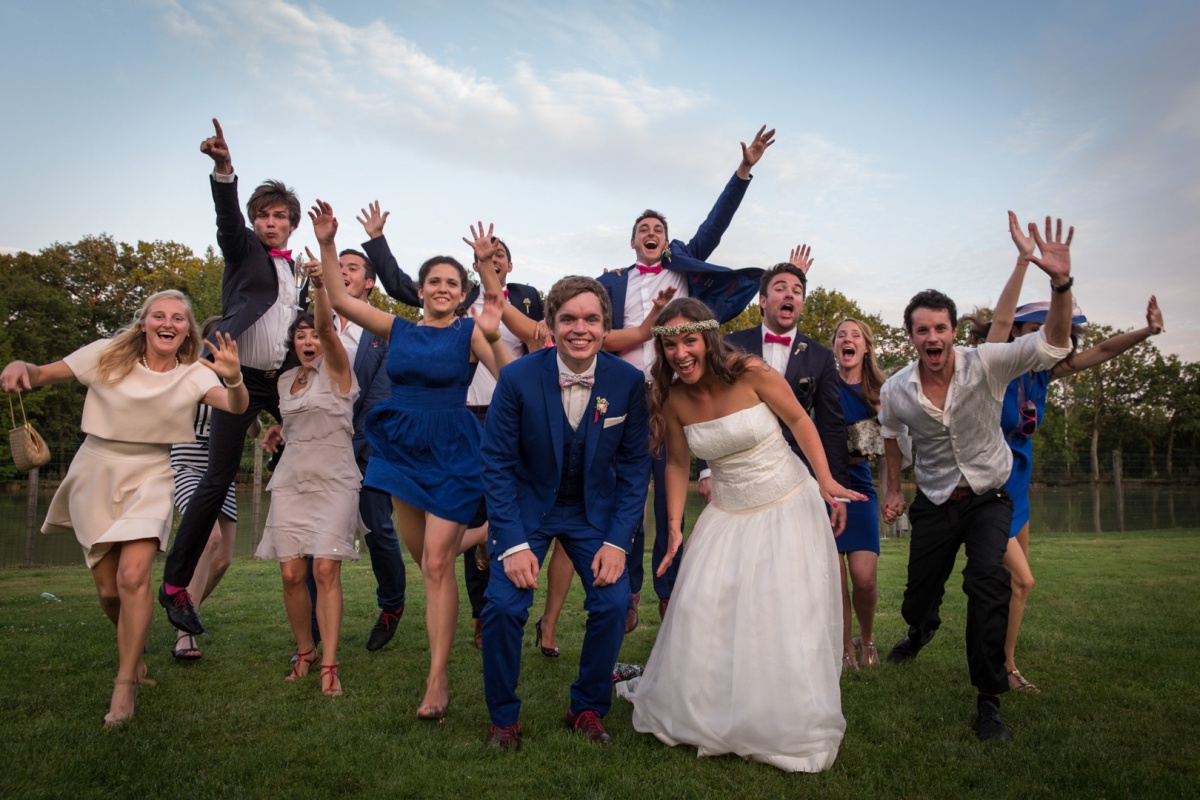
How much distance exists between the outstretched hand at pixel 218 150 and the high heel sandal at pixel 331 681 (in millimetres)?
3354

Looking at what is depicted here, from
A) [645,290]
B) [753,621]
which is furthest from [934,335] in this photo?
[645,290]

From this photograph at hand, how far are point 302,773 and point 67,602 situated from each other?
21.4ft

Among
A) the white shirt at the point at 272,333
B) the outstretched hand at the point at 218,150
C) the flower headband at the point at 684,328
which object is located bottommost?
the flower headband at the point at 684,328

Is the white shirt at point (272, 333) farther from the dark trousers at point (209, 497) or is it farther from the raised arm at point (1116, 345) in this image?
the raised arm at point (1116, 345)

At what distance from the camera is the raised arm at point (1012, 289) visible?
476cm

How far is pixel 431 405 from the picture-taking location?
5316mm

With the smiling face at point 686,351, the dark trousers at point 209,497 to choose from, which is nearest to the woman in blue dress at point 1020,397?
the smiling face at point 686,351

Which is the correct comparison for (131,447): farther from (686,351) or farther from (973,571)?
(973,571)

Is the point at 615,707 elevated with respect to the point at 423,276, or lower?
lower

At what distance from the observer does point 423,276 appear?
17.9 ft

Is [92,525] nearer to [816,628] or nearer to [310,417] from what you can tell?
[310,417]

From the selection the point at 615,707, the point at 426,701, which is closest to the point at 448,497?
the point at 426,701

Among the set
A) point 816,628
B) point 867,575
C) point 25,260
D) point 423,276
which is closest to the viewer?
point 816,628

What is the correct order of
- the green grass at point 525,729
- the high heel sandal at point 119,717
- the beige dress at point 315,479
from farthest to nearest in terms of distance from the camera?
the beige dress at point 315,479 → the high heel sandal at point 119,717 → the green grass at point 525,729
